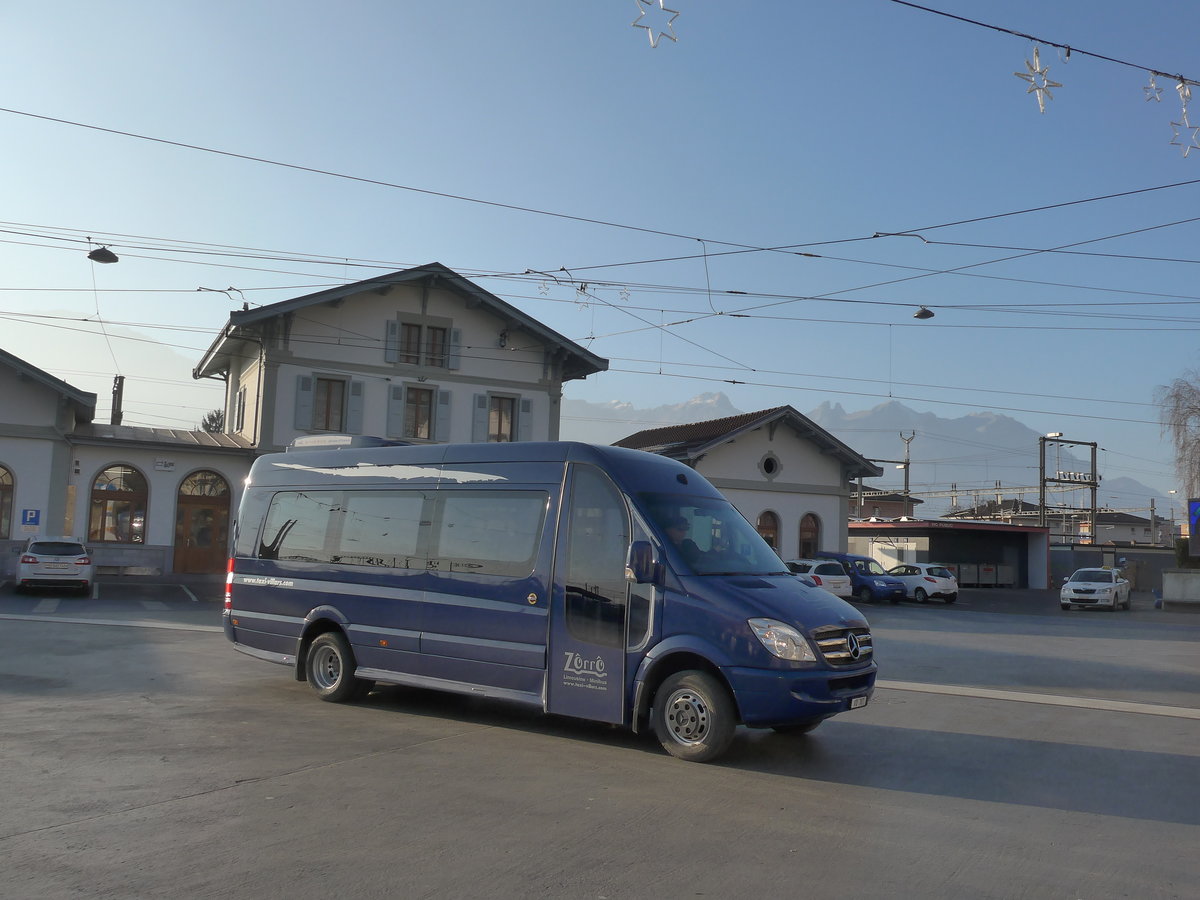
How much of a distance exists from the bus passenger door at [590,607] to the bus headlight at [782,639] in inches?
45.9

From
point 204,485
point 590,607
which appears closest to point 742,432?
point 204,485

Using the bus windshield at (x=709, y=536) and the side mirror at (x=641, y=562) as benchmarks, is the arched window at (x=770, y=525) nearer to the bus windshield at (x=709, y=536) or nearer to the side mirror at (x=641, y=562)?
the bus windshield at (x=709, y=536)

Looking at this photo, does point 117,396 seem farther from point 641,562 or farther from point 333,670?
point 641,562

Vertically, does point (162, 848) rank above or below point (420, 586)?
below

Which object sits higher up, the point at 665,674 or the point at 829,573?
the point at 665,674

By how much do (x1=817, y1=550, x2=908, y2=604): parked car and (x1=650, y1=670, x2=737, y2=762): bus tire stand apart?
2997cm

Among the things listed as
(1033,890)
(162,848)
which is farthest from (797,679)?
(162,848)

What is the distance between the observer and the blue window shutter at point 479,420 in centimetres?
3559

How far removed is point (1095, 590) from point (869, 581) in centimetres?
766

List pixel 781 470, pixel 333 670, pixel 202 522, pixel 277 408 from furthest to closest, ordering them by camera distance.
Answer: pixel 781 470 < pixel 277 408 < pixel 202 522 < pixel 333 670

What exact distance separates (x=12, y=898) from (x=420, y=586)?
5.42 m

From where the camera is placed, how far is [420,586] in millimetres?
10062

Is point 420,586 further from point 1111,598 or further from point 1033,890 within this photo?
point 1111,598

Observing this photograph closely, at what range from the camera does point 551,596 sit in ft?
29.7
